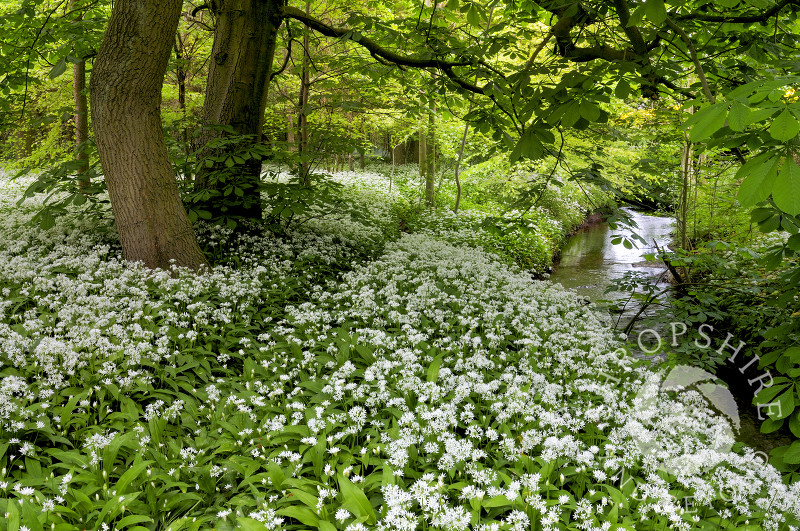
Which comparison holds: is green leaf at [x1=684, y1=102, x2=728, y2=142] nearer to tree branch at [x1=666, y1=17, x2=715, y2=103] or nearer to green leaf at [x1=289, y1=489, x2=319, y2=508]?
tree branch at [x1=666, y1=17, x2=715, y2=103]

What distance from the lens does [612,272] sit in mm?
12000

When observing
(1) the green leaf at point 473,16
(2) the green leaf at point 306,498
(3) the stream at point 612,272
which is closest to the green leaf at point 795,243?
(1) the green leaf at point 473,16

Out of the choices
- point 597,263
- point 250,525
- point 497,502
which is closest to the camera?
point 250,525

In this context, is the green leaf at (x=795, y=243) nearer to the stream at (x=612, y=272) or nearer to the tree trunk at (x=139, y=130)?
the stream at (x=612, y=272)

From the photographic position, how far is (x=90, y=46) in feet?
21.8

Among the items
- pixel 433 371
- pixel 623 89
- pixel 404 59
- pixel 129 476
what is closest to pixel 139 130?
pixel 404 59

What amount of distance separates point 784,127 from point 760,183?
214mm

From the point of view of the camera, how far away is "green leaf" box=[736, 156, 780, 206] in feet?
4.95

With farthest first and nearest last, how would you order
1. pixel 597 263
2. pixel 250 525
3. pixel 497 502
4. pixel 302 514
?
pixel 597 263
pixel 497 502
pixel 302 514
pixel 250 525

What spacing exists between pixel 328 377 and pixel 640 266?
11874mm

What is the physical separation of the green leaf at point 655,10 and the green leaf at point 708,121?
78 centimetres

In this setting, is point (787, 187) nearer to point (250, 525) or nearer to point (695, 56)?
point (695, 56)

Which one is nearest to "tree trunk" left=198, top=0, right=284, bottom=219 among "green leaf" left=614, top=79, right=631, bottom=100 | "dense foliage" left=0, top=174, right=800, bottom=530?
"dense foliage" left=0, top=174, right=800, bottom=530

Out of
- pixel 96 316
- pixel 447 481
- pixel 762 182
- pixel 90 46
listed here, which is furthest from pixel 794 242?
pixel 90 46
